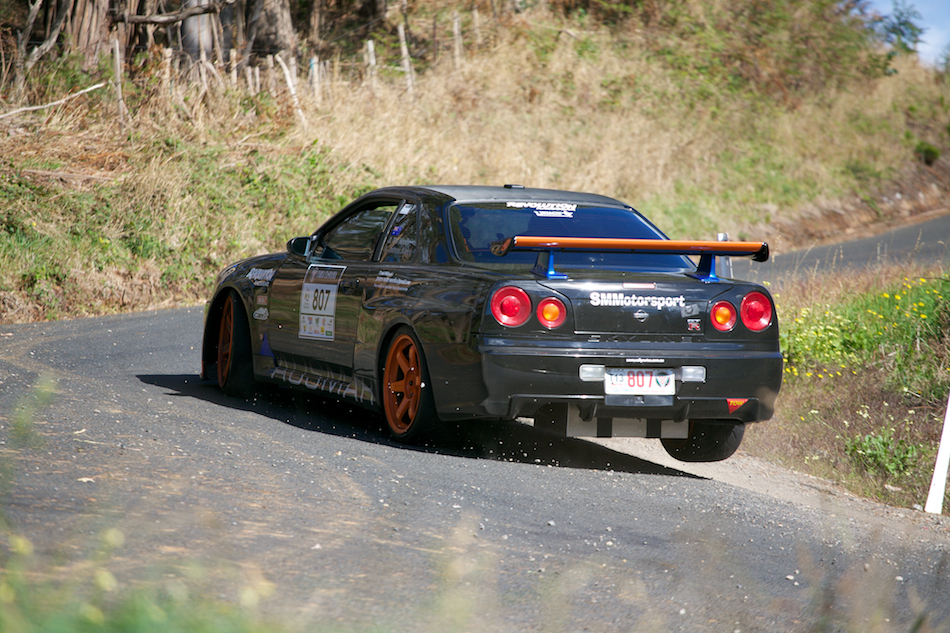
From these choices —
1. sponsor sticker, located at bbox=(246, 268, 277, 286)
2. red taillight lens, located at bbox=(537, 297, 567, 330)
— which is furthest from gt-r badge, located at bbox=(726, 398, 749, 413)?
sponsor sticker, located at bbox=(246, 268, 277, 286)

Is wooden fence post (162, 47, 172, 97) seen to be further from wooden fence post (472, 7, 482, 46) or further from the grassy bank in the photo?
wooden fence post (472, 7, 482, 46)

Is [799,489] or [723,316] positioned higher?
[723,316]

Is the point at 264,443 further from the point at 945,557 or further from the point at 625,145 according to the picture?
the point at 625,145

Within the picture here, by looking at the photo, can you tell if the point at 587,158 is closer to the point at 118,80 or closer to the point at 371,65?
the point at 371,65

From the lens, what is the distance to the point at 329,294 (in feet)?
22.5

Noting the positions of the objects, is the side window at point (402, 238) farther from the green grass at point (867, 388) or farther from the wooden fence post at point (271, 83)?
the wooden fence post at point (271, 83)

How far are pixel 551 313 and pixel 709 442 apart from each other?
5.11 feet

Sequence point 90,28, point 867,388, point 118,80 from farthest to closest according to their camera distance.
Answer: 1. point 90,28
2. point 118,80
3. point 867,388

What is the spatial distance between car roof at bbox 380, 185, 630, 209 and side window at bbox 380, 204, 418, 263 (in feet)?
0.61

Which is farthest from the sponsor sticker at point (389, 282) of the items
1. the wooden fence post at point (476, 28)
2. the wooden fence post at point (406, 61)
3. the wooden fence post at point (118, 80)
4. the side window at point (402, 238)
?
the wooden fence post at point (476, 28)

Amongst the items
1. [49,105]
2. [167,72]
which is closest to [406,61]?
[167,72]

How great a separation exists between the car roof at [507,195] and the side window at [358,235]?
14.7 inches

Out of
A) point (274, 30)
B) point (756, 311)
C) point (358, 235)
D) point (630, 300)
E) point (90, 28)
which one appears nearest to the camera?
point (630, 300)

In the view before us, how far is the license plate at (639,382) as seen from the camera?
18.3 ft
